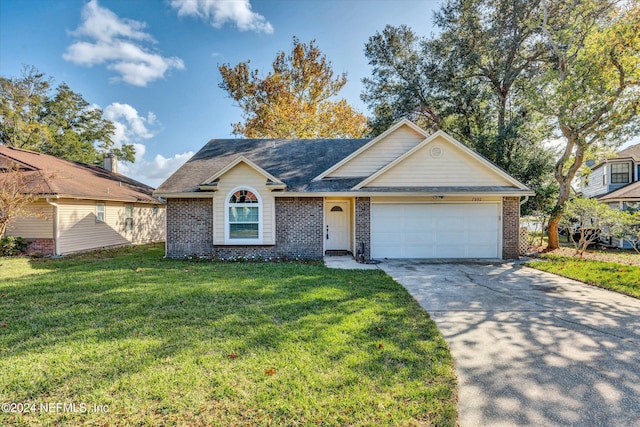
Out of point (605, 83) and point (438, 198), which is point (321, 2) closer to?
point (438, 198)

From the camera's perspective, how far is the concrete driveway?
2.95 metres

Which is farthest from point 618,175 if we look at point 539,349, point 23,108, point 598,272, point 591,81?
point 23,108

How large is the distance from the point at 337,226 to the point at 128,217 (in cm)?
1292

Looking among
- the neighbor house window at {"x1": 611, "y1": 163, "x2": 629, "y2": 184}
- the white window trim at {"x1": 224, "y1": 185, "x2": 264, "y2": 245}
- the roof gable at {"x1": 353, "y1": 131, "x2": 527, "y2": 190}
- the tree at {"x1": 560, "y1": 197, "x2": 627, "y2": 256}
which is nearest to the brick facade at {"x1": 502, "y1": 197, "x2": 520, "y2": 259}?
the roof gable at {"x1": 353, "y1": 131, "x2": 527, "y2": 190}

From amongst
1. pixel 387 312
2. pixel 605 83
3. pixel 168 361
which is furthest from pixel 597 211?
pixel 168 361

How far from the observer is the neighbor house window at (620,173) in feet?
61.7

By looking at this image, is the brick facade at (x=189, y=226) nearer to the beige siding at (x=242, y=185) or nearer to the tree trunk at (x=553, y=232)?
the beige siding at (x=242, y=185)

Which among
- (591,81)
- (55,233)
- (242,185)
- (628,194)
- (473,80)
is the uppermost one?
(473,80)

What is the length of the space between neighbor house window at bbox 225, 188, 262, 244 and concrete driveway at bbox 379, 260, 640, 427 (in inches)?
253

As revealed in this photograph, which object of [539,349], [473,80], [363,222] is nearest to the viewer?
[539,349]

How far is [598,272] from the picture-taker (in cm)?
894

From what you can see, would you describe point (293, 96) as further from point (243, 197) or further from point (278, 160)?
point (243, 197)

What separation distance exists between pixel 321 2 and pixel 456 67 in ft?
32.3

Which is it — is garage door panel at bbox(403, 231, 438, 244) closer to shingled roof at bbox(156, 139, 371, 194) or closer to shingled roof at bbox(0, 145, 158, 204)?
shingled roof at bbox(156, 139, 371, 194)
